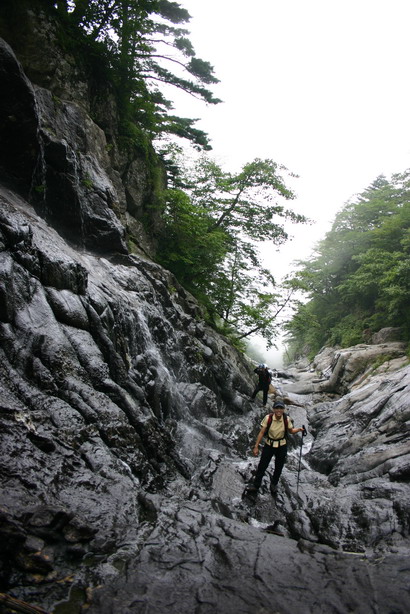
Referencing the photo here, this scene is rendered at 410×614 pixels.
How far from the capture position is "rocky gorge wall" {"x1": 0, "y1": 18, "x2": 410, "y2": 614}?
3.35 metres

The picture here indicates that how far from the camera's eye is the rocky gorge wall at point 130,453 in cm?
335

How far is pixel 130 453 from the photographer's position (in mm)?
5922

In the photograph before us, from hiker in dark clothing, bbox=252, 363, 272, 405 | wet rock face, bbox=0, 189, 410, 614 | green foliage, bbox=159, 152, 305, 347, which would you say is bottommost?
wet rock face, bbox=0, 189, 410, 614

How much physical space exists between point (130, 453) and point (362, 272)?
84.7 feet

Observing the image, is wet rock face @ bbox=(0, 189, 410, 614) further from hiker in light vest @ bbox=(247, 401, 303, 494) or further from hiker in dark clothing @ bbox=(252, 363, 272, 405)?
hiker in dark clothing @ bbox=(252, 363, 272, 405)

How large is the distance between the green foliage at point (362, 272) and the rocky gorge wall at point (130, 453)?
940cm

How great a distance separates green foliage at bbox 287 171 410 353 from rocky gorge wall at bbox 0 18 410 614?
9401 millimetres

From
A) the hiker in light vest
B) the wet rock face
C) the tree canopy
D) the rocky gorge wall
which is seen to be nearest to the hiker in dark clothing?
the rocky gorge wall

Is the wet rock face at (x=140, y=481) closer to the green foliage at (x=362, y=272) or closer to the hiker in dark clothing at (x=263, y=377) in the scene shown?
the hiker in dark clothing at (x=263, y=377)

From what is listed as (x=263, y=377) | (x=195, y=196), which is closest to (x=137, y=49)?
(x=195, y=196)

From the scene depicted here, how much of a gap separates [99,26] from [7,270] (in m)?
13.6

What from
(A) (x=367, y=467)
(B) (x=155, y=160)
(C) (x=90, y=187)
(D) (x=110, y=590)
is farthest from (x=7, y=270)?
(B) (x=155, y=160)

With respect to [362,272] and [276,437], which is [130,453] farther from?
[362,272]

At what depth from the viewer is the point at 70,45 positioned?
43.1 feet
